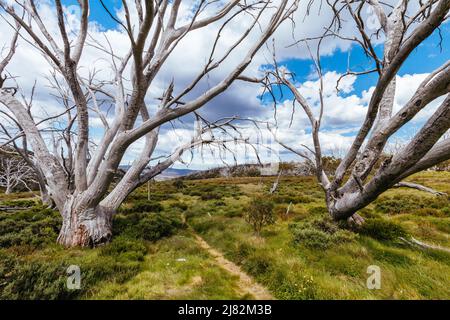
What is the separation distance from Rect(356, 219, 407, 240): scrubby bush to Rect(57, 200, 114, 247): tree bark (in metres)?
8.54

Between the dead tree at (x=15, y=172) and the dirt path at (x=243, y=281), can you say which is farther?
the dead tree at (x=15, y=172)

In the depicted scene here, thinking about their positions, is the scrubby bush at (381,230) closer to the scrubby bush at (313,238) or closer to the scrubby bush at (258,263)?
the scrubby bush at (313,238)

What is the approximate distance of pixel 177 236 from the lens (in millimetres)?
7980

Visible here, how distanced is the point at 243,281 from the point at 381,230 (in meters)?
5.45

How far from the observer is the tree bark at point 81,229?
6078 mm

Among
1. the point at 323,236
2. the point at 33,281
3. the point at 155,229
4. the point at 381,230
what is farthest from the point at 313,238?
the point at 33,281

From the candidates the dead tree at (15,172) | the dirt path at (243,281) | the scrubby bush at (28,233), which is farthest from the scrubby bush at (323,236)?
the dead tree at (15,172)

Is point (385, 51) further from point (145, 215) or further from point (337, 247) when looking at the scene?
point (145, 215)

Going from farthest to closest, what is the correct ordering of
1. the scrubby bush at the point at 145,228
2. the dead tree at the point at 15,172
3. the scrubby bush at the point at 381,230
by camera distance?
1. the dead tree at the point at 15,172
2. the scrubby bush at the point at 145,228
3. the scrubby bush at the point at 381,230

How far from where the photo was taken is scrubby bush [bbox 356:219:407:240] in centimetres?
681

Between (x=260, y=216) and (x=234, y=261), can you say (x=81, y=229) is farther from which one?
(x=260, y=216)

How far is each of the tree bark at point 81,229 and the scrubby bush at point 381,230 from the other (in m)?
8.54

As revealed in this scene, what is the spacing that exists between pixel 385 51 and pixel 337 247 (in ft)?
18.2
